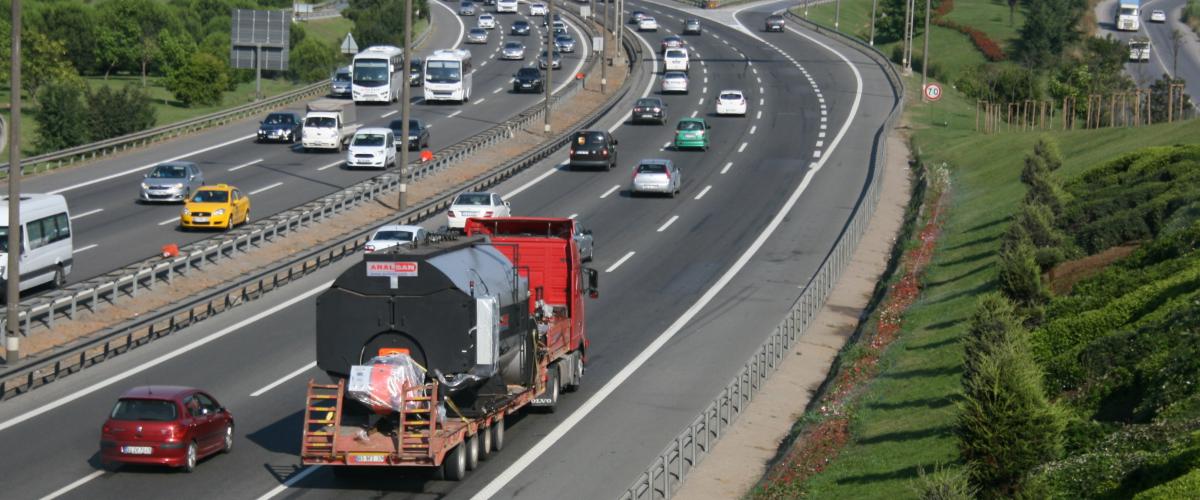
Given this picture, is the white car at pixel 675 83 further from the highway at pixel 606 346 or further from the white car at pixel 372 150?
the white car at pixel 372 150

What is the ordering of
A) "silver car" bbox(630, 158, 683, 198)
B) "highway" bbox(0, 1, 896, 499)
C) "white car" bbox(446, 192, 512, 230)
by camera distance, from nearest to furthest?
"highway" bbox(0, 1, 896, 499)
"white car" bbox(446, 192, 512, 230)
"silver car" bbox(630, 158, 683, 198)

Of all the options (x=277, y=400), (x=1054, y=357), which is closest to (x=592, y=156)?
(x=277, y=400)

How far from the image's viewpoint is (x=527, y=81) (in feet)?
282

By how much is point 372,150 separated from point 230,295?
80.3ft

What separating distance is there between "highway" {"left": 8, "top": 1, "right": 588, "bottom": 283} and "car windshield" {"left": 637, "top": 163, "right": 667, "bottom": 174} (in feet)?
37.0

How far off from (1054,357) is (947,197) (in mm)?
29916

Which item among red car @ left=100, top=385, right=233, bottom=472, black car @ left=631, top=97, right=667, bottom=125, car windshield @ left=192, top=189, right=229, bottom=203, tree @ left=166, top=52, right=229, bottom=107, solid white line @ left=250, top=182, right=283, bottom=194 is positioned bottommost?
red car @ left=100, top=385, right=233, bottom=472

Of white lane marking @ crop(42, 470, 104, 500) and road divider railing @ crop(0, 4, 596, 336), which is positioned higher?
road divider railing @ crop(0, 4, 596, 336)

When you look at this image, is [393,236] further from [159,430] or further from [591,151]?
[159,430]

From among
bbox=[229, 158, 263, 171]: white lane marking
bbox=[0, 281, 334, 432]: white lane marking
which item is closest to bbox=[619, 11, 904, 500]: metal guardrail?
bbox=[0, 281, 334, 432]: white lane marking

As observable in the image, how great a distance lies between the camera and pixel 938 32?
14688cm

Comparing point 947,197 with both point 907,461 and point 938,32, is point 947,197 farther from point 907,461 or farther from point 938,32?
point 938,32

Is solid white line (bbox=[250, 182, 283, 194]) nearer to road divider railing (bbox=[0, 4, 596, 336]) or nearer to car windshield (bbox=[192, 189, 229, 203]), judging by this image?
road divider railing (bbox=[0, 4, 596, 336])

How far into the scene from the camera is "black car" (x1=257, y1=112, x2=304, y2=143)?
67.0 meters
